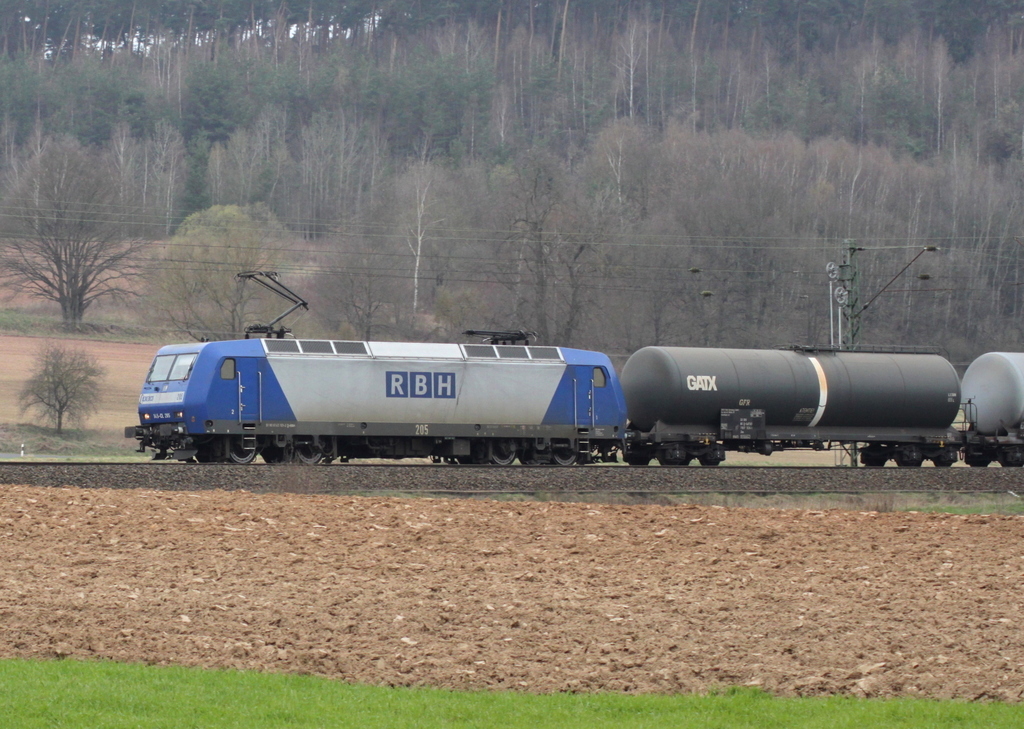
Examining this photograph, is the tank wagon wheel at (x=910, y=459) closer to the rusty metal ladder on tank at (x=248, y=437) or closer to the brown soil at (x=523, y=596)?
the brown soil at (x=523, y=596)

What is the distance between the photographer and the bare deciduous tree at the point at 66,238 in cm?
6006

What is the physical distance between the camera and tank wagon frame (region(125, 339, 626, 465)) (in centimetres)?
2583

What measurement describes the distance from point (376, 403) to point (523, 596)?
16.5 m

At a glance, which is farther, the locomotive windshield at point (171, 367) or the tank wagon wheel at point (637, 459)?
the tank wagon wheel at point (637, 459)

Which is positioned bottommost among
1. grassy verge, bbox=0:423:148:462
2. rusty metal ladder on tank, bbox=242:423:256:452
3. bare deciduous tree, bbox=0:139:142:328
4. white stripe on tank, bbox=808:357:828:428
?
grassy verge, bbox=0:423:148:462

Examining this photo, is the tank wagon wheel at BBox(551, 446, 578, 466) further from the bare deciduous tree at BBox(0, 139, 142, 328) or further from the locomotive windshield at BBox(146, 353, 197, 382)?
the bare deciduous tree at BBox(0, 139, 142, 328)

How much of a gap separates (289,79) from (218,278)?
203 ft

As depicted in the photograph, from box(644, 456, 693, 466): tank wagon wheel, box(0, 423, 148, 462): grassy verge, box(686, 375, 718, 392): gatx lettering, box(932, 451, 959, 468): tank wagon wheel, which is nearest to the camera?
box(686, 375, 718, 392): gatx lettering

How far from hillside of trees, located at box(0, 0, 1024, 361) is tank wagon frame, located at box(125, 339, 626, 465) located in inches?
533

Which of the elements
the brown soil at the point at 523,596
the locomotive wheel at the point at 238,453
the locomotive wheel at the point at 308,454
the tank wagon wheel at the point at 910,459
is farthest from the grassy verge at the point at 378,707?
the tank wagon wheel at the point at 910,459

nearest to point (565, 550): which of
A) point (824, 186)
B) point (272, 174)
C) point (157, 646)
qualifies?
point (157, 646)

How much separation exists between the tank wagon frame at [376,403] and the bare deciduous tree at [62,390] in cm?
1837

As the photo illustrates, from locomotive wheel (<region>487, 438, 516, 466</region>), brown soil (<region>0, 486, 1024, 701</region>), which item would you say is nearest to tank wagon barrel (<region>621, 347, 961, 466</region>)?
locomotive wheel (<region>487, 438, 516, 466</region>)

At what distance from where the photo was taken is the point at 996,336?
7688cm
